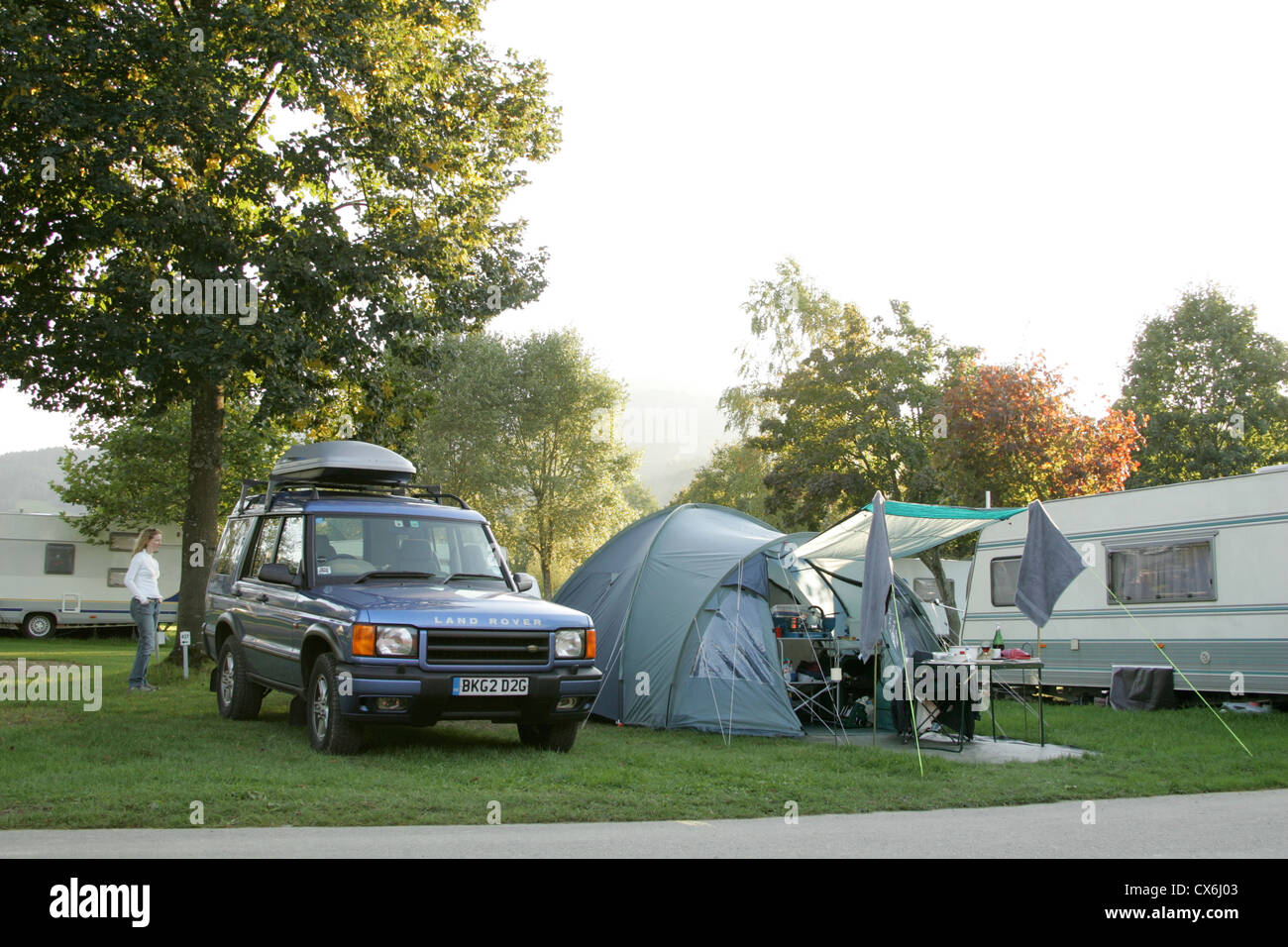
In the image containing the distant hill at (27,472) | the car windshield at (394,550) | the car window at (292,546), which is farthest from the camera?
the distant hill at (27,472)

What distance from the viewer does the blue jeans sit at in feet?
43.5

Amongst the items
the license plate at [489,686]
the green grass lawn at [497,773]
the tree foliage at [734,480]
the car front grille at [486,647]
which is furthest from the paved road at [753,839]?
the tree foliage at [734,480]

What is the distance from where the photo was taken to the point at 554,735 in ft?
31.5

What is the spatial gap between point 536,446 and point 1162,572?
2876 cm

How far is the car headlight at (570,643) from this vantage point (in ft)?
29.9

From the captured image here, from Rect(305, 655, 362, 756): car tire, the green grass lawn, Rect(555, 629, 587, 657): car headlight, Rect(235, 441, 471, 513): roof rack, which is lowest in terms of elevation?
the green grass lawn

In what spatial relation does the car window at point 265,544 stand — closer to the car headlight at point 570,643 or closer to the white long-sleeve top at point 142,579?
the white long-sleeve top at point 142,579

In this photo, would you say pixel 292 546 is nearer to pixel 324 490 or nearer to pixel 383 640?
pixel 324 490

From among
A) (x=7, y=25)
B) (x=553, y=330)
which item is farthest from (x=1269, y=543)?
(x=553, y=330)

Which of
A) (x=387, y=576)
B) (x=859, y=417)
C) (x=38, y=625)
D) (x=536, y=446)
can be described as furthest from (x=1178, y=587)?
(x=536, y=446)

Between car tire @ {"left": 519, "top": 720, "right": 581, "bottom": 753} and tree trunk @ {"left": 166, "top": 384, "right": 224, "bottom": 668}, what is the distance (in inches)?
363

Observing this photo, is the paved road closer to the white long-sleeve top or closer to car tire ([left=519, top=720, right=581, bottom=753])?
car tire ([left=519, top=720, right=581, bottom=753])

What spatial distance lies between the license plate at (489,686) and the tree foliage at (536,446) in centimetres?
2991

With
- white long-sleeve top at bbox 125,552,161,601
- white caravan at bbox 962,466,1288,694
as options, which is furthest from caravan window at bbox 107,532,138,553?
white caravan at bbox 962,466,1288,694
